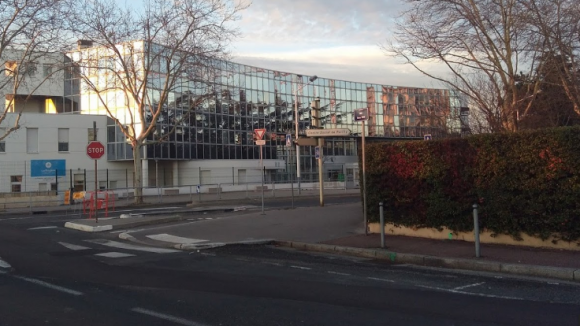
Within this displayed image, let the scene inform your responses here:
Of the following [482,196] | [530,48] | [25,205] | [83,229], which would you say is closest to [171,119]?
[25,205]

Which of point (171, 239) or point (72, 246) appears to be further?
point (171, 239)

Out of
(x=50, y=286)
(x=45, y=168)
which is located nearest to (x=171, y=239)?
(x=50, y=286)

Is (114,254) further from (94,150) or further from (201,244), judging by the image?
(94,150)

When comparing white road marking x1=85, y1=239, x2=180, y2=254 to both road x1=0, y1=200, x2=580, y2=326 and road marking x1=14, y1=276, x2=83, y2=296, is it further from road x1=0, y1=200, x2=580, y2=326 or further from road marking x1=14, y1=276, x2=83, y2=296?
road marking x1=14, y1=276, x2=83, y2=296

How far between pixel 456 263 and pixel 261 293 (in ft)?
14.3

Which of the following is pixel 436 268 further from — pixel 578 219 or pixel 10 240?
pixel 10 240

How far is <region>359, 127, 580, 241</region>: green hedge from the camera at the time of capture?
10859mm

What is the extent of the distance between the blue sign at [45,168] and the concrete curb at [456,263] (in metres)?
33.0

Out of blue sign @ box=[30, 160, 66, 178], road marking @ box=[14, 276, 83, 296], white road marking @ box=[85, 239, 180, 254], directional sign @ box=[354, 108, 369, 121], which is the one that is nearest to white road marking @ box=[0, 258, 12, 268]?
road marking @ box=[14, 276, 83, 296]

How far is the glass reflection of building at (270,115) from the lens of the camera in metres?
49.0

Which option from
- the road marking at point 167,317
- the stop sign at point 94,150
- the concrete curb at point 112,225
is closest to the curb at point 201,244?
the concrete curb at point 112,225

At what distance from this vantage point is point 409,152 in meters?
13.5

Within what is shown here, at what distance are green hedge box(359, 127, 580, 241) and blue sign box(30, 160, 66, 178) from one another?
108 feet

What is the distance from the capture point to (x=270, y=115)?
202ft
